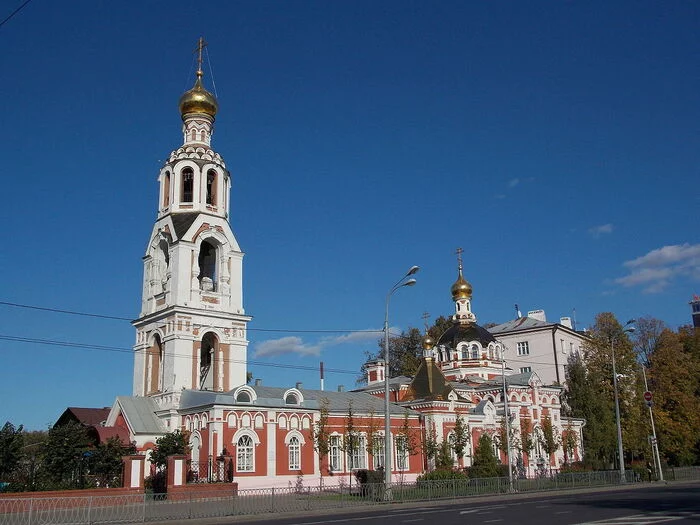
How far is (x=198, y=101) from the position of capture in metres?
47.0

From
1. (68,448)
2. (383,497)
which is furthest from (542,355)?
(68,448)

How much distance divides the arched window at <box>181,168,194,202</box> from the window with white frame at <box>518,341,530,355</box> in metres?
39.4

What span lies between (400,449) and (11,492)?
22471mm

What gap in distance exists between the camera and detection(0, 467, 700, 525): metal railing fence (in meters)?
22.9

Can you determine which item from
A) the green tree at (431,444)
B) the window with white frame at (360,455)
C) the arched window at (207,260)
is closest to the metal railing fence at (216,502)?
the window with white frame at (360,455)

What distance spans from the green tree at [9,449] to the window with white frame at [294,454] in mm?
13742

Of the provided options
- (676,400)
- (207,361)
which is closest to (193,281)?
(207,361)

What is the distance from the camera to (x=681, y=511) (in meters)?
20.6

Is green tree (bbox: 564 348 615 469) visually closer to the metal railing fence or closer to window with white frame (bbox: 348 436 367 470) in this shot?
the metal railing fence

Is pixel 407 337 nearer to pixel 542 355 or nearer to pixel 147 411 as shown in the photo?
pixel 542 355

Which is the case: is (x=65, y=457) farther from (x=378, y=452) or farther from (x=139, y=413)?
(x=378, y=452)

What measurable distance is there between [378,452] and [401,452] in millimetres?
1424

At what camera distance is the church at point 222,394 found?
37906 mm

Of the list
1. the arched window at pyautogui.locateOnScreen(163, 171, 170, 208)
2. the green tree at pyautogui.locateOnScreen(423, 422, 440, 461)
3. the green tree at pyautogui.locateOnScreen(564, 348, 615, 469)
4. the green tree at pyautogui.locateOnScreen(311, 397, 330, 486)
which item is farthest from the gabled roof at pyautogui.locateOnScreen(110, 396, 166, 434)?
the green tree at pyautogui.locateOnScreen(564, 348, 615, 469)
